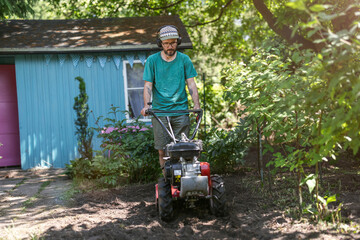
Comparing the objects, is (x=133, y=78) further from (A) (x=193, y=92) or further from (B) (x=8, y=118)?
(A) (x=193, y=92)

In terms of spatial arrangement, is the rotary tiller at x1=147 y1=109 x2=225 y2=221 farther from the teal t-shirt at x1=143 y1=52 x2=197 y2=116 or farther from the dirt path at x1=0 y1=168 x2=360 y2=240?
the teal t-shirt at x1=143 y1=52 x2=197 y2=116

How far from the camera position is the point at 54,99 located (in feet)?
31.1

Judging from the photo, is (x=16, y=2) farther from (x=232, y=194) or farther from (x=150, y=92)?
(x=232, y=194)

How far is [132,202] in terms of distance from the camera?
17.0 feet

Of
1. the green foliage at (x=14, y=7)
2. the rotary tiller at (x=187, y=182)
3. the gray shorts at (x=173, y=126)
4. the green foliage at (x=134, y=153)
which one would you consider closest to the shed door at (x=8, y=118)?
the green foliage at (x=14, y=7)

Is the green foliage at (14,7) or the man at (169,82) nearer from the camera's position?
the man at (169,82)

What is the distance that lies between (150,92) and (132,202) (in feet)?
4.78

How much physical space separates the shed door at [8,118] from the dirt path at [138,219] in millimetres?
3940

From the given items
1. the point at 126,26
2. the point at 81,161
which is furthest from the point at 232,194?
the point at 126,26

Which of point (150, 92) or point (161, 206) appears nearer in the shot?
point (161, 206)

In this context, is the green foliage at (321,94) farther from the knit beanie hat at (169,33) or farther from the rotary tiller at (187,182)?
the knit beanie hat at (169,33)

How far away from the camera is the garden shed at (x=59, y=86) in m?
9.35

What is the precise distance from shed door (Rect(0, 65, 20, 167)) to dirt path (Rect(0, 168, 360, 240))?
3.94 metres

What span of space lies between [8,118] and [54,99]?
4.25 feet
